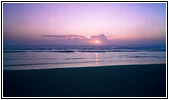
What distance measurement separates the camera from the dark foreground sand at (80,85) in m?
5.91

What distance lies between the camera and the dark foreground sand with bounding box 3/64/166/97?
5.91m

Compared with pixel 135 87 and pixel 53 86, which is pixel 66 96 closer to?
pixel 53 86

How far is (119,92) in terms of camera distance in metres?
5.96

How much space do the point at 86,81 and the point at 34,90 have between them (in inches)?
76.0

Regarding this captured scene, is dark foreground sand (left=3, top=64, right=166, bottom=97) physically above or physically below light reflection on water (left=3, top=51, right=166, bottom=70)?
above

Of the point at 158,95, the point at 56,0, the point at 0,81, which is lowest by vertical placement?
the point at 158,95

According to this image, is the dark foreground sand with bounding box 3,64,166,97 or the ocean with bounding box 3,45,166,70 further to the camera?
the ocean with bounding box 3,45,166,70

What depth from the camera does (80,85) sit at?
6711 mm

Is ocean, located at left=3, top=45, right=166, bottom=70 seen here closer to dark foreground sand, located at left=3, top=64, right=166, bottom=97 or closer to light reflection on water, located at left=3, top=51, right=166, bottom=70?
light reflection on water, located at left=3, top=51, right=166, bottom=70

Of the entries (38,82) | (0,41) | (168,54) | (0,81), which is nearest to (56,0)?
(0,41)

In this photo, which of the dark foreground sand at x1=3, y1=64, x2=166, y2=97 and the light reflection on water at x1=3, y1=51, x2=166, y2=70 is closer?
the dark foreground sand at x1=3, y1=64, x2=166, y2=97

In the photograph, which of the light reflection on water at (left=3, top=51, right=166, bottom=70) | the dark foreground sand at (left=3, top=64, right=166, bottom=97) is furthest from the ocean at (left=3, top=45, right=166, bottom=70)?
the dark foreground sand at (left=3, top=64, right=166, bottom=97)

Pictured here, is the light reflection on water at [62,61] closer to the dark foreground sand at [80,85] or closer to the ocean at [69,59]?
the ocean at [69,59]

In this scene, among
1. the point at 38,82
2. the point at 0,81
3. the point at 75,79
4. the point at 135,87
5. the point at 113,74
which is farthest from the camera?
the point at 113,74
